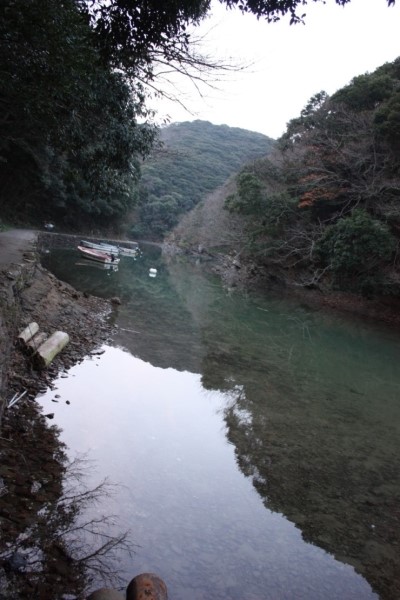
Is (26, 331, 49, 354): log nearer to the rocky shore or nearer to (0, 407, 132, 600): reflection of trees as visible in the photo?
the rocky shore

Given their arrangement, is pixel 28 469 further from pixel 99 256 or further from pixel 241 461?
pixel 99 256

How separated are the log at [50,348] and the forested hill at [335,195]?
49.8 ft

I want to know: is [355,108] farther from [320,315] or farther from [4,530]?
[4,530]

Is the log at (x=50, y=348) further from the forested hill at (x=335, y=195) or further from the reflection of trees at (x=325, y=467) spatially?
the forested hill at (x=335, y=195)

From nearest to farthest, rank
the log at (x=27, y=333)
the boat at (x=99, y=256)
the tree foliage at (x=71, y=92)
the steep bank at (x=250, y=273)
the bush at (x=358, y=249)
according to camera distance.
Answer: the tree foliage at (x=71, y=92), the log at (x=27, y=333), the bush at (x=358, y=249), the steep bank at (x=250, y=273), the boat at (x=99, y=256)

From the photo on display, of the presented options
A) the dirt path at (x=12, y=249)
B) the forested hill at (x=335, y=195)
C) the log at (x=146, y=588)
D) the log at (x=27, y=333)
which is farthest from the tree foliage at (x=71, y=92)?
the forested hill at (x=335, y=195)

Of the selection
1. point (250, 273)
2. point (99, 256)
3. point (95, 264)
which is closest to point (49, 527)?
point (95, 264)

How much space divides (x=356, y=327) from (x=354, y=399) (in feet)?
33.7

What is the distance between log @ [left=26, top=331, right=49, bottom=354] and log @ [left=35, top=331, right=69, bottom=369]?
7cm

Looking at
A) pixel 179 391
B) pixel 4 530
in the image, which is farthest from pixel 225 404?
pixel 4 530

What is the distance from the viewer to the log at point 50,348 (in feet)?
19.8

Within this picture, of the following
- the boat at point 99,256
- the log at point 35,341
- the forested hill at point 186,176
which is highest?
the forested hill at point 186,176

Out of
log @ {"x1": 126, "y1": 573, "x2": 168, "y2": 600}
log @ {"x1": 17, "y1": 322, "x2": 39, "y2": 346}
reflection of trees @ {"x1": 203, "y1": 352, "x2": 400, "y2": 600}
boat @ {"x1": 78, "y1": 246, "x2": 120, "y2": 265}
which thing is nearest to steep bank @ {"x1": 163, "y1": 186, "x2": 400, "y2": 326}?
boat @ {"x1": 78, "y1": 246, "x2": 120, "y2": 265}

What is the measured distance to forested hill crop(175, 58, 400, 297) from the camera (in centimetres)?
1892
